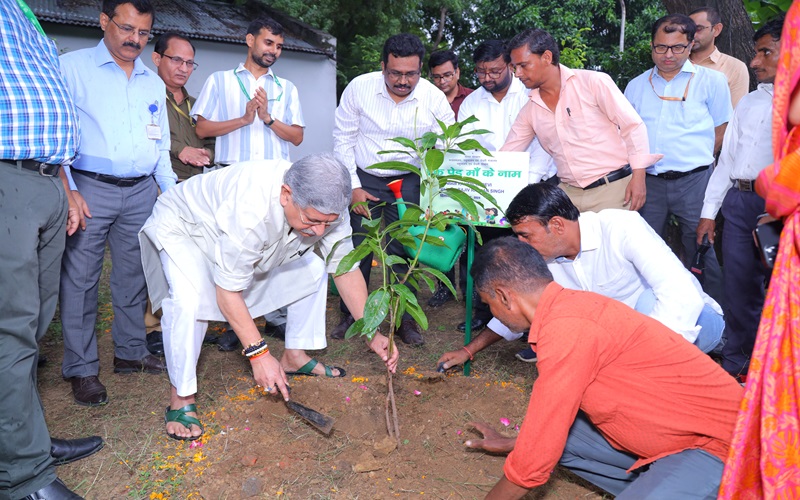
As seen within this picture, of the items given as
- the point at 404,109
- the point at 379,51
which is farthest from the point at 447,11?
the point at 404,109

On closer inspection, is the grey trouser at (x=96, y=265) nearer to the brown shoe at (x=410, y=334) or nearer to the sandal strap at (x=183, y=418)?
the sandal strap at (x=183, y=418)

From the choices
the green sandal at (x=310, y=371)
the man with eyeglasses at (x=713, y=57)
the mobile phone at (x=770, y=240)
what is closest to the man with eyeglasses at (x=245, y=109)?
the green sandal at (x=310, y=371)

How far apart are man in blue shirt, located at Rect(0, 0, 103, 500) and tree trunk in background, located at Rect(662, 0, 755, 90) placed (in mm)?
4368

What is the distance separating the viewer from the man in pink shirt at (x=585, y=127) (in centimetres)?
330

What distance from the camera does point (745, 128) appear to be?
10.7 ft

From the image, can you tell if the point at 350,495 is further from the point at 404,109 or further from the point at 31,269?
the point at 404,109

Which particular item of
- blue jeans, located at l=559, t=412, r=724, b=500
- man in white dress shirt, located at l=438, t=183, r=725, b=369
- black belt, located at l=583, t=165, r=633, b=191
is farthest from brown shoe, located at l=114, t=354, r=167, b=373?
black belt, located at l=583, t=165, r=633, b=191

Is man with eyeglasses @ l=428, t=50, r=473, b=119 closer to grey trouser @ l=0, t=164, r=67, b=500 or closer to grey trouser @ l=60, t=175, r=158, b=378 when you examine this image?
grey trouser @ l=60, t=175, r=158, b=378

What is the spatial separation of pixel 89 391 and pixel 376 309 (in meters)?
1.62

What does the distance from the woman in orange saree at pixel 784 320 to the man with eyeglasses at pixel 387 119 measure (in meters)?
2.50

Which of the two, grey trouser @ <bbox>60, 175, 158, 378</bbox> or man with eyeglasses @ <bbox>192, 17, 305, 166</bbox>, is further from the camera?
man with eyeglasses @ <bbox>192, 17, 305, 166</bbox>

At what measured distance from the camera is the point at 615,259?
2.79m

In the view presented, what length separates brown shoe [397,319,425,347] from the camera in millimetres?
3936

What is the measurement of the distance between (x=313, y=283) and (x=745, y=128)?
2.39 m
